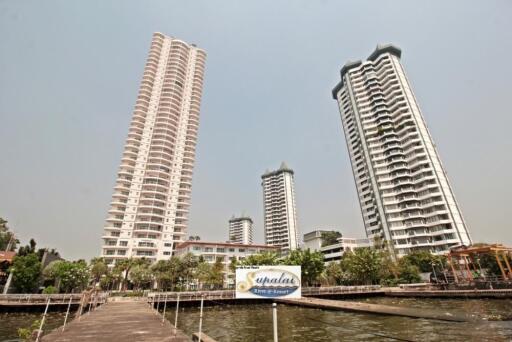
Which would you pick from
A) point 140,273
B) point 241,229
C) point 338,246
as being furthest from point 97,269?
point 241,229

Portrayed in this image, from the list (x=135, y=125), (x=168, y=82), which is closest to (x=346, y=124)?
(x=168, y=82)

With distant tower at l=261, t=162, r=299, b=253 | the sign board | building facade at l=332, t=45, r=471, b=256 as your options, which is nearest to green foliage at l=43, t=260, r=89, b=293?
the sign board

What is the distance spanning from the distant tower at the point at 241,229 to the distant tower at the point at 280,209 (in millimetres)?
36034

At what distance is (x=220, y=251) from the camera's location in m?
72.4

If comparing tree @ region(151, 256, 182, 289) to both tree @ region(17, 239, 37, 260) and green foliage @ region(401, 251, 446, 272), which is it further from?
green foliage @ region(401, 251, 446, 272)

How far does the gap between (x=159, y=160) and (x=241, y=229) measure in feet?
372

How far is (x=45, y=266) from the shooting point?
1788 inches

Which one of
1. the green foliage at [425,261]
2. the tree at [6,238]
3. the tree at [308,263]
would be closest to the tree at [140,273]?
the tree at [308,263]

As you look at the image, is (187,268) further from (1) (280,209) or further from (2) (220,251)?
(1) (280,209)

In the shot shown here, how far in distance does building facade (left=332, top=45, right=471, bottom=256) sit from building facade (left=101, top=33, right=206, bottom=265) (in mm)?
58002

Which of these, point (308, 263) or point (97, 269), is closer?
point (308, 263)

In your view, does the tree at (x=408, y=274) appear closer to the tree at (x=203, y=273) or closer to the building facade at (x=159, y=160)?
the tree at (x=203, y=273)

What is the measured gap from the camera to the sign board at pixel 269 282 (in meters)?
5.38

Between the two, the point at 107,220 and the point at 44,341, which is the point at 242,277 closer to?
the point at 44,341
